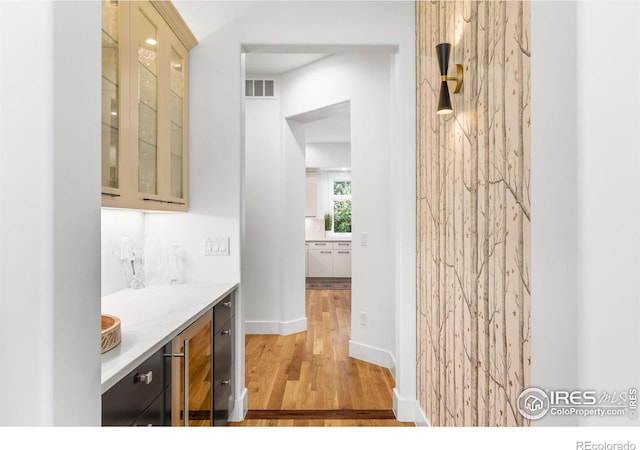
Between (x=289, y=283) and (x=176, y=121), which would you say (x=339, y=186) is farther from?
(x=176, y=121)

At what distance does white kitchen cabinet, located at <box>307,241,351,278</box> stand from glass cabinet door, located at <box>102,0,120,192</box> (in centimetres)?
626

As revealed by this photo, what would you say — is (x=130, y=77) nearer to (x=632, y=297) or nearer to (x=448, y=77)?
(x=448, y=77)

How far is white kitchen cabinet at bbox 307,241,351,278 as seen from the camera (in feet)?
25.3

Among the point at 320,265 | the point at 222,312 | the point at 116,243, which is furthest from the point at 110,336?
the point at 320,265

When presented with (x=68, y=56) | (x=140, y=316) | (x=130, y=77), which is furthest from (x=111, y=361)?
(x=130, y=77)

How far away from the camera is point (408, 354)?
2.29 m

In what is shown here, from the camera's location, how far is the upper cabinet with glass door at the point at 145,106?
5.02 ft

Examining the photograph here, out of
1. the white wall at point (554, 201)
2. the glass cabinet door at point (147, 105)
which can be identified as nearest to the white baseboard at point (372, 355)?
the glass cabinet door at point (147, 105)

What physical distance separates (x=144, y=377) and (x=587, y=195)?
1.26 m

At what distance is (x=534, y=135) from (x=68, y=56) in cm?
88

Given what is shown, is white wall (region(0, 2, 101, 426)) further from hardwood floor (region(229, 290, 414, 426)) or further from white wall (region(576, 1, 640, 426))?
hardwood floor (region(229, 290, 414, 426))

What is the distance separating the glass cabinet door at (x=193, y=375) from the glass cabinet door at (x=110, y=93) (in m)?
0.71

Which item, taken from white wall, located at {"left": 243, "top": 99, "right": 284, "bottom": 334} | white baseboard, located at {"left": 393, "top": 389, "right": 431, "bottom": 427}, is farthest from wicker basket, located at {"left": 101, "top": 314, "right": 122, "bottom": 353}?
white wall, located at {"left": 243, "top": 99, "right": 284, "bottom": 334}

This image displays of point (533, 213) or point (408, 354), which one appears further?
point (408, 354)
